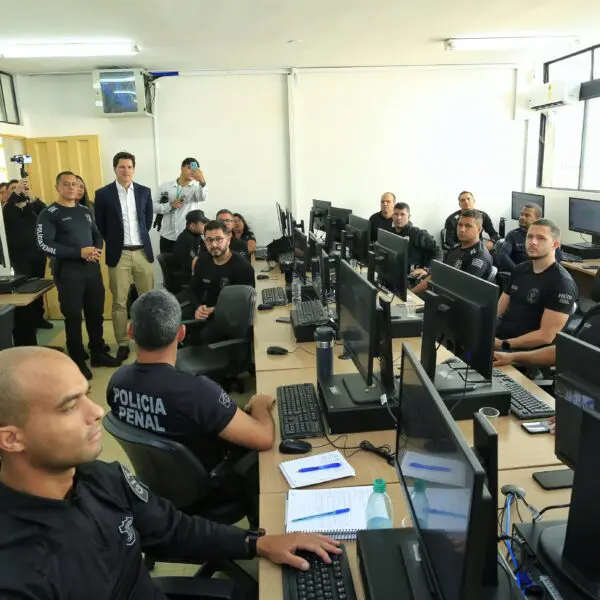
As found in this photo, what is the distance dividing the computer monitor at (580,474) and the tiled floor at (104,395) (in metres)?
0.96

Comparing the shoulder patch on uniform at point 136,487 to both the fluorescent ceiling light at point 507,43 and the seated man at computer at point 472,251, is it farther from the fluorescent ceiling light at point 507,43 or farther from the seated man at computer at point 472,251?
the fluorescent ceiling light at point 507,43

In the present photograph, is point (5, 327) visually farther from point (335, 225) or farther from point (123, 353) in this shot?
point (335, 225)

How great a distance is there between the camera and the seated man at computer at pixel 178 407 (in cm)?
185

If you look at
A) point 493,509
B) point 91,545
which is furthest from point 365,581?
point 91,545

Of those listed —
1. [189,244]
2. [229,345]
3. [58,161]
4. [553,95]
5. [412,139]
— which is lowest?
[229,345]

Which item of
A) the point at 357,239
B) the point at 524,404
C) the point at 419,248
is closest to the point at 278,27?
the point at 357,239

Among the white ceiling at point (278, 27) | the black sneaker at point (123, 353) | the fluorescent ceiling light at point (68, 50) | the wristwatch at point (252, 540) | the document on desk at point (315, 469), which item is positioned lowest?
the black sneaker at point (123, 353)

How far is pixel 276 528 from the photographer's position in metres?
1.50

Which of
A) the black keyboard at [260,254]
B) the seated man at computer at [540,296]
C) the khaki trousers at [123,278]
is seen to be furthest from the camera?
the black keyboard at [260,254]

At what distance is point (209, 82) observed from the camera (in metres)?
6.41

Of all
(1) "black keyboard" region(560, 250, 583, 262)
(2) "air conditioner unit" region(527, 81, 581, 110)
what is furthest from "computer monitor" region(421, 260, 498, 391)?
(2) "air conditioner unit" region(527, 81, 581, 110)

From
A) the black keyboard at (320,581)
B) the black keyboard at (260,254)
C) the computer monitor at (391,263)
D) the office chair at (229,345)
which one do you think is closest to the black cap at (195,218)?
the black keyboard at (260,254)

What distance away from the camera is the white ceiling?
3982 millimetres

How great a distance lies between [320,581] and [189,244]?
14.7ft
